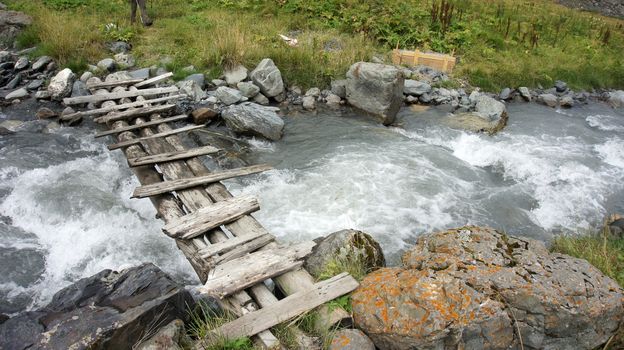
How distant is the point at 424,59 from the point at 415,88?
1.94 m

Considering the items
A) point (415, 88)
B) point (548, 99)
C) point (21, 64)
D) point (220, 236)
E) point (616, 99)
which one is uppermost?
point (21, 64)

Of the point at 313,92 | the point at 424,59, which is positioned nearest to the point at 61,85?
the point at 313,92

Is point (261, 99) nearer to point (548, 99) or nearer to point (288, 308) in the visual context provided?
point (288, 308)

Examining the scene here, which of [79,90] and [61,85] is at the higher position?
[61,85]

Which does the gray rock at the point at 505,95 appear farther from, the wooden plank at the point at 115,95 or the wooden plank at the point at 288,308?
the wooden plank at the point at 288,308

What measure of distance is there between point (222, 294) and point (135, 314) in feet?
2.38

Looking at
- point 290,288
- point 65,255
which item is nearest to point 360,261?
point 290,288

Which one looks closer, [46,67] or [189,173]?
[189,173]

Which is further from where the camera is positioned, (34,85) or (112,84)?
(34,85)

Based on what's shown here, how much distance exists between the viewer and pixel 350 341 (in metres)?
3.13

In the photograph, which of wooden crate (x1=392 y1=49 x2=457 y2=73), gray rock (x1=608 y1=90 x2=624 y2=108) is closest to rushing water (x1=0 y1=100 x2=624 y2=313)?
wooden crate (x1=392 y1=49 x2=457 y2=73)

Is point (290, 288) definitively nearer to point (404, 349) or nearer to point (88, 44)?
point (404, 349)

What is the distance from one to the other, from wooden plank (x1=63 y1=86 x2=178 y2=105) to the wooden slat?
21.5 ft

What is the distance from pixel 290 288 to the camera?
3867mm
